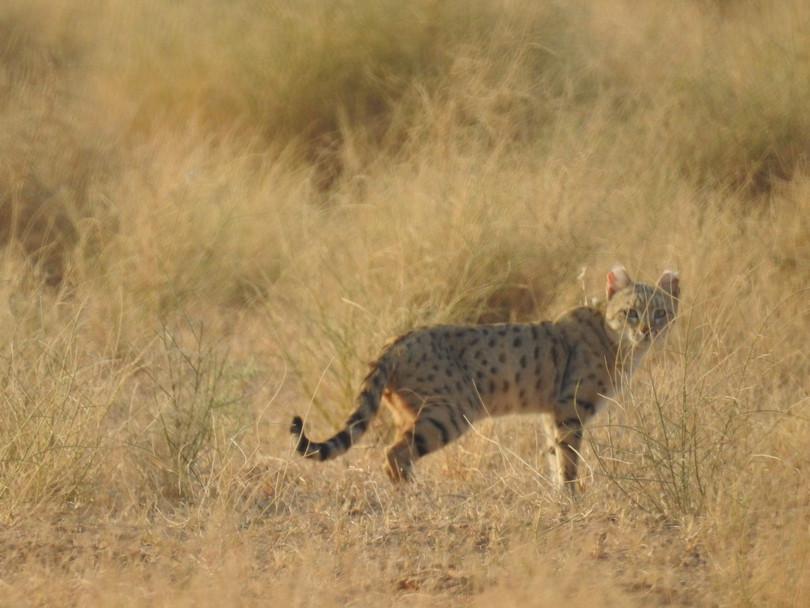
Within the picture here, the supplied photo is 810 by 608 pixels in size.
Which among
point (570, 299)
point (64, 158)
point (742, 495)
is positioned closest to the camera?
point (742, 495)

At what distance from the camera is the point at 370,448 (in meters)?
6.87

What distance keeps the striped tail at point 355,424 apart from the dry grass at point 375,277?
0.22 meters

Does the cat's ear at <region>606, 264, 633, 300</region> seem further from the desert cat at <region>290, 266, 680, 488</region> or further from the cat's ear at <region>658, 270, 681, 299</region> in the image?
the cat's ear at <region>658, 270, 681, 299</region>

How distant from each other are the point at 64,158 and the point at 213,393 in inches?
177

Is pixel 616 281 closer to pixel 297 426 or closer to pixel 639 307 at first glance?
pixel 639 307

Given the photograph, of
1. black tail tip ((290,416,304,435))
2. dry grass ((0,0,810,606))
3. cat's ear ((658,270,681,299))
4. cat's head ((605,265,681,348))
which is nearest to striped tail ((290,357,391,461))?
black tail tip ((290,416,304,435))

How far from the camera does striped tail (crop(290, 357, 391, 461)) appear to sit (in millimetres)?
5543

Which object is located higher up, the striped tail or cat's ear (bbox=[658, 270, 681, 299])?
cat's ear (bbox=[658, 270, 681, 299])

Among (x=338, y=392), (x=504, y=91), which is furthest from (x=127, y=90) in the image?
(x=338, y=392)

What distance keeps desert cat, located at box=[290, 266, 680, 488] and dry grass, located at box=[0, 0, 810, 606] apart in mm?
188

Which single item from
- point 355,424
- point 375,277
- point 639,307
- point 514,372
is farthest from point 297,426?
point 375,277

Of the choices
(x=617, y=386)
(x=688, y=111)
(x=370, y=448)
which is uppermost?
(x=688, y=111)

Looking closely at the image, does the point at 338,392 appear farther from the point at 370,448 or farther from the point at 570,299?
the point at 570,299

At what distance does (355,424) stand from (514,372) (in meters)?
0.90
